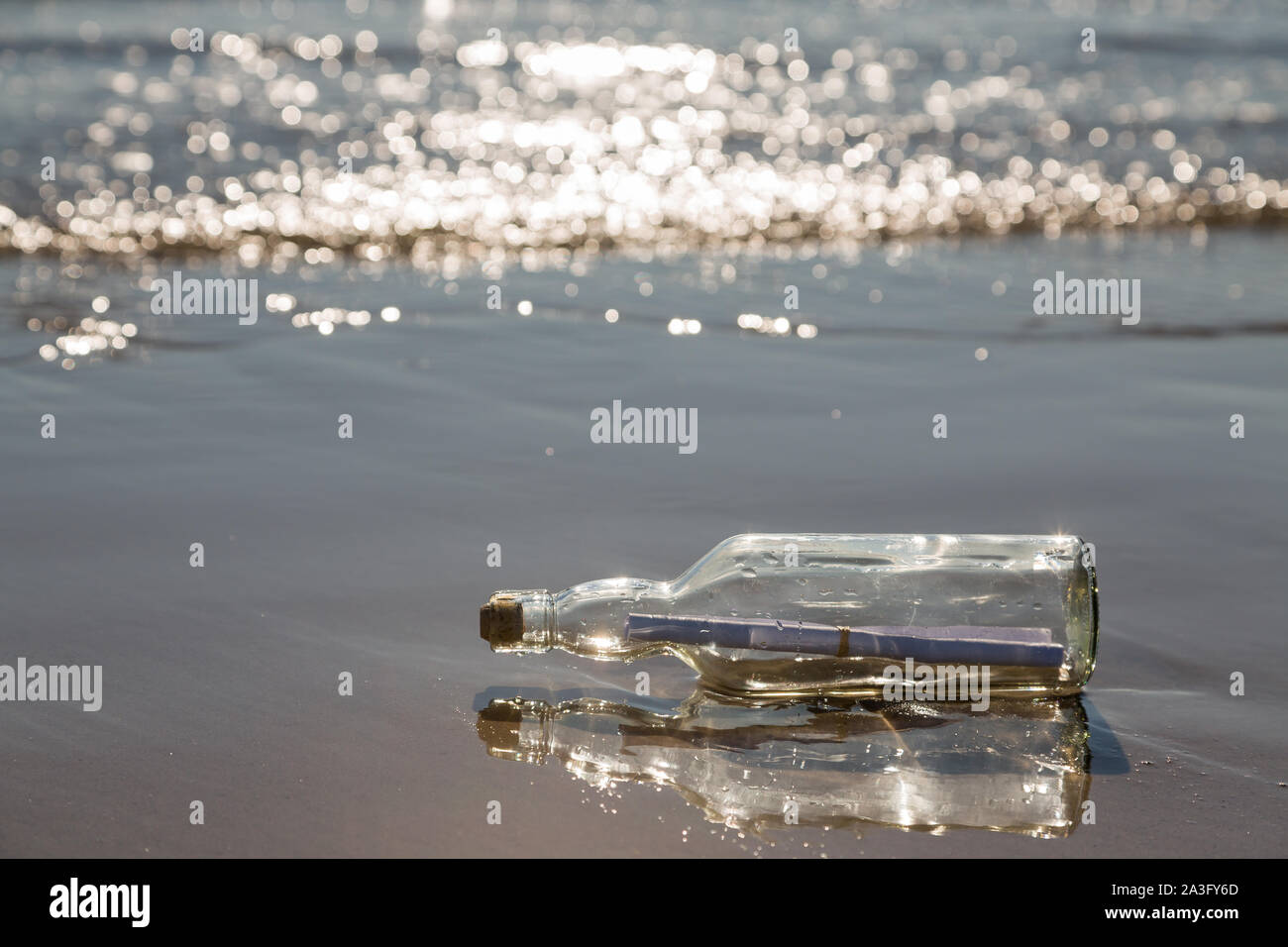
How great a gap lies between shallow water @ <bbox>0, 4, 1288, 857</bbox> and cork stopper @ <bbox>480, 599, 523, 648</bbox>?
173 millimetres

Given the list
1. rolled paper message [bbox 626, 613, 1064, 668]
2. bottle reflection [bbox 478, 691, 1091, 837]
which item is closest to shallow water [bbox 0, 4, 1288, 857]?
bottle reflection [bbox 478, 691, 1091, 837]

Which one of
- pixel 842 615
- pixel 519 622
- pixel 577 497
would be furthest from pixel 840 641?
pixel 577 497

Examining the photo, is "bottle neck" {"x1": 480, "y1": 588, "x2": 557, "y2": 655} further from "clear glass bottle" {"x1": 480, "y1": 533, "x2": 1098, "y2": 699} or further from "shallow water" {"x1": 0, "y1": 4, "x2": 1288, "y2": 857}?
"shallow water" {"x1": 0, "y1": 4, "x2": 1288, "y2": 857}

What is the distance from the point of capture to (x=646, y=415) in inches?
161

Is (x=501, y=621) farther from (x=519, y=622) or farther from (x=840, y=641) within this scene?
(x=840, y=641)

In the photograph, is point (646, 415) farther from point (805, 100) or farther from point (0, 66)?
point (0, 66)

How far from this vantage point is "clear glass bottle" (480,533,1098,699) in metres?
2.25

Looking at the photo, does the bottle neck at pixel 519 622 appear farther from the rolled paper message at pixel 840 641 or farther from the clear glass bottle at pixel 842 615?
the rolled paper message at pixel 840 641

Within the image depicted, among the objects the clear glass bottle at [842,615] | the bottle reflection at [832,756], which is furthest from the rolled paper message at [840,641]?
the bottle reflection at [832,756]

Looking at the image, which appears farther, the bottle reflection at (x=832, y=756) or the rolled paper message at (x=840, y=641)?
the rolled paper message at (x=840, y=641)

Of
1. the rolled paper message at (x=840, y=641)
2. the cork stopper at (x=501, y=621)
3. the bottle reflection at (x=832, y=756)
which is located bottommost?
the bottle reflection at (x=832, y=756)

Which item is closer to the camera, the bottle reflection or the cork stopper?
the bottle reflection

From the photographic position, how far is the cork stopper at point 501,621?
7.38 feet

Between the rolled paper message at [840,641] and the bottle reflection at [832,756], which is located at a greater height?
the rolled paper message at [840,641]
